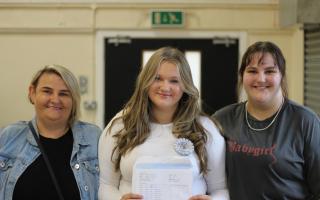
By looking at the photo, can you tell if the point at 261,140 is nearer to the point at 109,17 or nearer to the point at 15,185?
the point at 15,185

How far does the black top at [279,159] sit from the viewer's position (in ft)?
7.04

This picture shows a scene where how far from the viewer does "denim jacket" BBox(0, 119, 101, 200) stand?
2264 mm

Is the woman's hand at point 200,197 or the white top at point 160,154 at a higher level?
the white top at point 160,154

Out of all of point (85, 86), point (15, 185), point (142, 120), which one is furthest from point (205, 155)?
point (85, 86)

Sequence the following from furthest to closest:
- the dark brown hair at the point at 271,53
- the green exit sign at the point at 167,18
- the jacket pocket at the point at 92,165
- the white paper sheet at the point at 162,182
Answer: the green exit sign at the point at 167,18, the jacket pocket at the point at 92,165, the dark brown hair at the point at 271,53, the white paper sheet at the point at 162,182

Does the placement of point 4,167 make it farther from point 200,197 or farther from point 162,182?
point 200,197

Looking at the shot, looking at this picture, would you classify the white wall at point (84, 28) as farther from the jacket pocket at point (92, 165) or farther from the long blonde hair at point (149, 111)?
the long blonde hair at point (149, 111)

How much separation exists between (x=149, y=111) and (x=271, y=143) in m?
0.64

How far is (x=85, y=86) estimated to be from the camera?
18.1ft

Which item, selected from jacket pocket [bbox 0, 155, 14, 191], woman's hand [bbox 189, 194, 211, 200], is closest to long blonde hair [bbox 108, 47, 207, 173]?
woman's hand [bbox 189, 194, 211, 200]

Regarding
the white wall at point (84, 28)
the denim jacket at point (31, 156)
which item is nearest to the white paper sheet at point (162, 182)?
the denim jacket at point (31, 156)

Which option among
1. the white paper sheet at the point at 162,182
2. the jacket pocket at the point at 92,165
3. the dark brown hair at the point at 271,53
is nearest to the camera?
the white paper sheet at the point at 162,182

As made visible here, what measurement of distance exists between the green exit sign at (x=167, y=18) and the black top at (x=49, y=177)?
10.8 ft

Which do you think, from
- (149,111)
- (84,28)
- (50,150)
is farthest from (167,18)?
(50,150)
